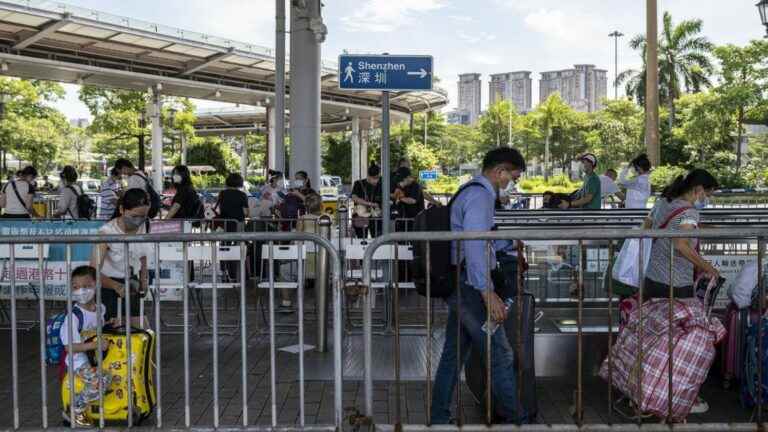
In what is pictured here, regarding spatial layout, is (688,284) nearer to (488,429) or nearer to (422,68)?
(488,429)

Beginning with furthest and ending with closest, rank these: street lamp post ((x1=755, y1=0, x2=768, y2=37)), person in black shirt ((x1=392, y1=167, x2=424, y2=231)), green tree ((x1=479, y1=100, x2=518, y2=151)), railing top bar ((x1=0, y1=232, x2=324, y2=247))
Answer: green tree ((x1=479, y1=100, x2=518, y2=151))
street lamp post ((x1=755, y1=0, x2=768, y2=37))
person in black shirt ((x1=392, y1=167, x2=424, y2=231))
railing top bar ((x1=0, y1=232, x2=324, y2=247))

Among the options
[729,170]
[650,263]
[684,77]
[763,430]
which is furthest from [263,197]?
[684,77]

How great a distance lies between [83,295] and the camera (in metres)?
5.18

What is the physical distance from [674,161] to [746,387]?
39.1 m

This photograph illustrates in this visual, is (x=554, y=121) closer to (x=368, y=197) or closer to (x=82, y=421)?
(x=368, y=197)

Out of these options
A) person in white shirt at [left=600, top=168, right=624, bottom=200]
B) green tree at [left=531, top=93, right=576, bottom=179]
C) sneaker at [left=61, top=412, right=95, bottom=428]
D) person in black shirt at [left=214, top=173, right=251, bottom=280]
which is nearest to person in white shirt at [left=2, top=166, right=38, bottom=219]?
person in black shirt at [left=214, top=173, right=251, bottom=280]

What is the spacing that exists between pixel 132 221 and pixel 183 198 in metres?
5.21

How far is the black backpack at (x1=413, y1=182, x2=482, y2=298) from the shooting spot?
4.74 metres

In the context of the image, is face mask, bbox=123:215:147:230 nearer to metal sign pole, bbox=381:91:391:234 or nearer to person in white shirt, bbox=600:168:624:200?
metal sign pole, bbox=381:91:391:234

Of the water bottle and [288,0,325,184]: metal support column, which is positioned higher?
[288,0,325,184]: metal support column

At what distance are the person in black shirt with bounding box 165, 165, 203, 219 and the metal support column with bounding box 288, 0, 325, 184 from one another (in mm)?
6419

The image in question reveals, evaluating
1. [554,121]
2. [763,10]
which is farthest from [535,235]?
[554,121]

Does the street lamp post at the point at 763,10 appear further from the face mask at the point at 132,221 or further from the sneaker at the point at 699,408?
the face mask at the point at 132,221

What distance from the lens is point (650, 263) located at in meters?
5.62
